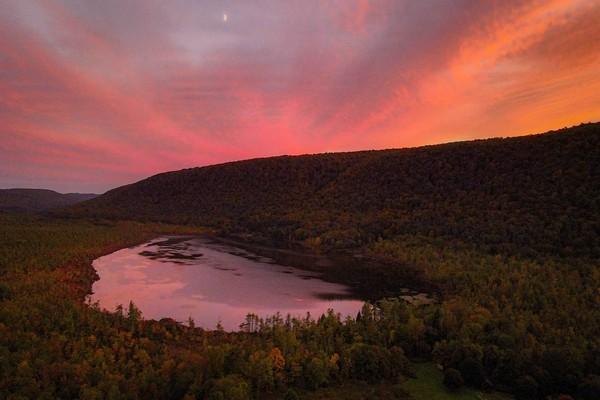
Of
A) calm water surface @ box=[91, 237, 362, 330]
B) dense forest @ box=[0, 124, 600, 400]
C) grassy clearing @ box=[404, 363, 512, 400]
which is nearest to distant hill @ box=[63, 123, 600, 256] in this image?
dense forest @ box=[0, 124, 600, 400]

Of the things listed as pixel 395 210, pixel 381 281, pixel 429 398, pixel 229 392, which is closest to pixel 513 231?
pixel 381 281

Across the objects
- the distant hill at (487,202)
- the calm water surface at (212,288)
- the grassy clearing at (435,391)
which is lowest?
the grassy clearing at (435,391)

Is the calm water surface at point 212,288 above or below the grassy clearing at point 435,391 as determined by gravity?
above

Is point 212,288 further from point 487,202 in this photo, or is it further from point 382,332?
point 487,202

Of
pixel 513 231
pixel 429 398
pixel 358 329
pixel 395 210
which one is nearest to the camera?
pixel 429 398

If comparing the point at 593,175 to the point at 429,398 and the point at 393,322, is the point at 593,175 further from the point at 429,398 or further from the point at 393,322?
the point at 429,398

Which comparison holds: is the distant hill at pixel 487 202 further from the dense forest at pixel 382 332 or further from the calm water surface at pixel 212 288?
the calm water surface at pixel 212 288

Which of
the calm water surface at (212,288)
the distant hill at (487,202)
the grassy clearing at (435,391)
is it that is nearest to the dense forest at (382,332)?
the distant hill at (487,202)

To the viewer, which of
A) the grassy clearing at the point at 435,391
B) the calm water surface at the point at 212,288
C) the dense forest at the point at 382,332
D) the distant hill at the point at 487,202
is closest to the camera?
the dense forest at the point at 382,332
